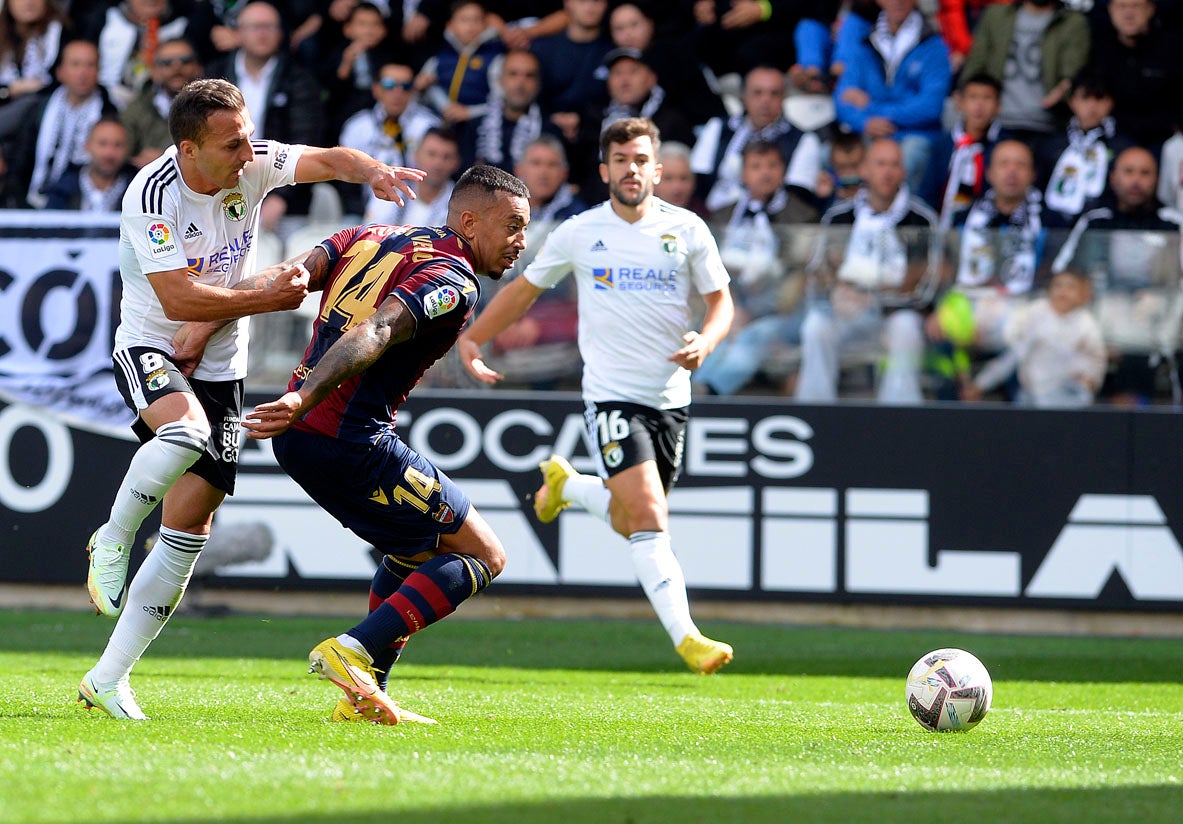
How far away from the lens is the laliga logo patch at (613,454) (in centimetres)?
809

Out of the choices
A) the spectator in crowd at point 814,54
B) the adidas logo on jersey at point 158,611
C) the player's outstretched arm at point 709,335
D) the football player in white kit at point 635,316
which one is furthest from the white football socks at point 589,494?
the spectator in crowd at point 814,54

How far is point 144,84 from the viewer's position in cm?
1461

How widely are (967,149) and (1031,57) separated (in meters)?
1.35

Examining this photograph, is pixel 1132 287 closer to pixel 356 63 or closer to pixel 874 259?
pixel 874 259

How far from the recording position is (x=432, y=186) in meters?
12.5

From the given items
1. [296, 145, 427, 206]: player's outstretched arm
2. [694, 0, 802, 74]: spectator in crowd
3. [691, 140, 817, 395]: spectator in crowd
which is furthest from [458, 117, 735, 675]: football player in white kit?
[694, 0, 802, 74]: spectator in crowd

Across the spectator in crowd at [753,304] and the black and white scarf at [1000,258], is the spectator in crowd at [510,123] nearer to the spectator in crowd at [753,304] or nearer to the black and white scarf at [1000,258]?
the spectator in crowd at [753,304]

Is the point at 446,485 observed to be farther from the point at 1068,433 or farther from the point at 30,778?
the point at 1068,433

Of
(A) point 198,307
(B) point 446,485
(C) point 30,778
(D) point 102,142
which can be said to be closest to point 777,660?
(B) point 446,485

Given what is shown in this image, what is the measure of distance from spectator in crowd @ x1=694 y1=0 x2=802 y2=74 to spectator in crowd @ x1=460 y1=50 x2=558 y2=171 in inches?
66.9

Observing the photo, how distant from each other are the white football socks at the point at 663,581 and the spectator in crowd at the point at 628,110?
5.53 metres

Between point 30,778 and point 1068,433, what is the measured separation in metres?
8.57

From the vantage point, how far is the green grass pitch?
412 centimetres

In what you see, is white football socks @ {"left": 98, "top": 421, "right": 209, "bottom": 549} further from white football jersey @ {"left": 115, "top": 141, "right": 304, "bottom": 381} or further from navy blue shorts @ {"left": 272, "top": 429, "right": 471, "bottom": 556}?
white football jersey @ {"left": 115, "top": 141, "right": 304, "bottom": 381}
